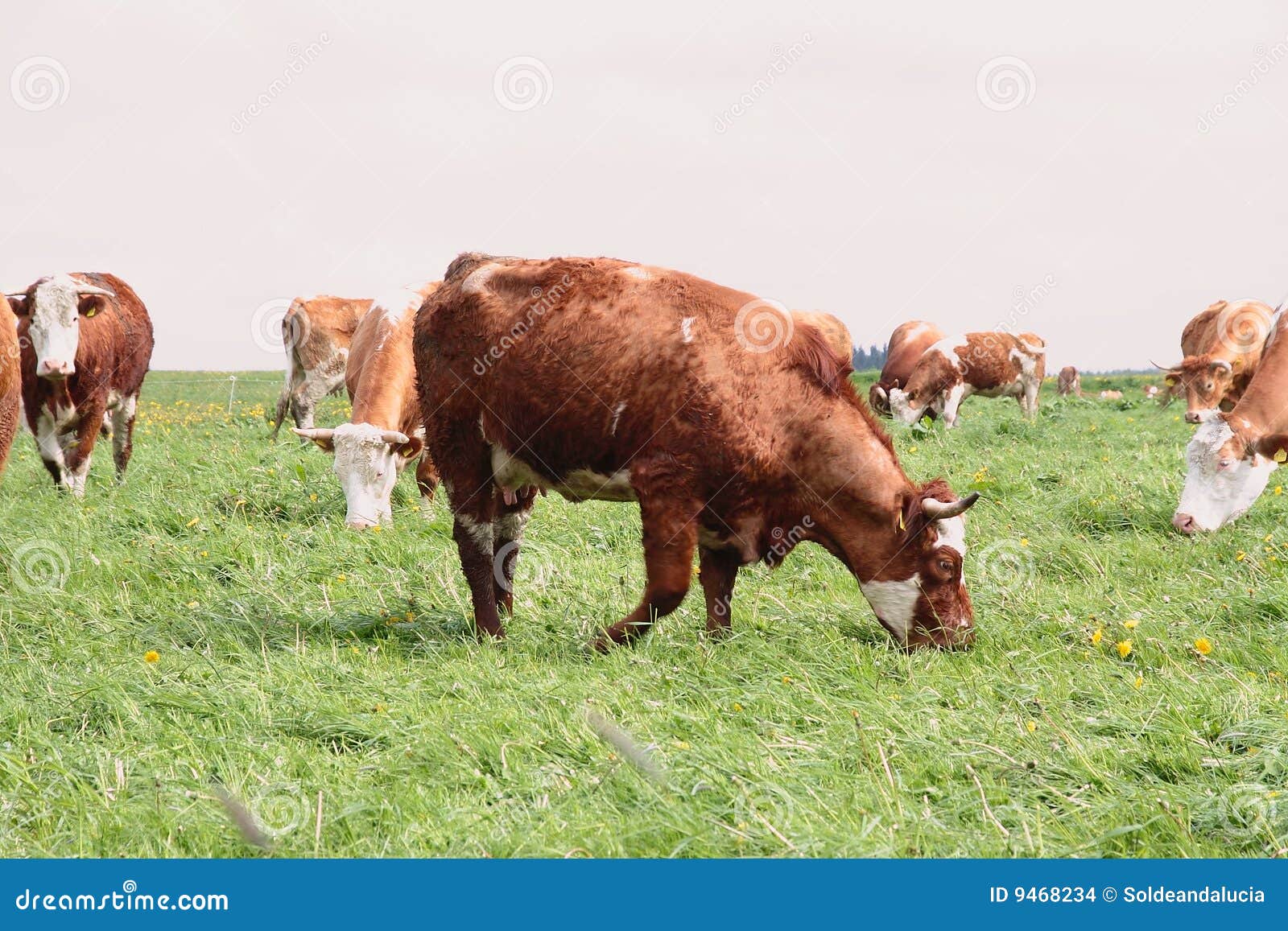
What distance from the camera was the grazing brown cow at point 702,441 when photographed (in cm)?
552

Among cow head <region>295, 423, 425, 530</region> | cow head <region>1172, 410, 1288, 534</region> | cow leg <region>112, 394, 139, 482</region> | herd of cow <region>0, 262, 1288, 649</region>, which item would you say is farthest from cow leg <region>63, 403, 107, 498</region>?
cow head <region>1172, 410, 1288, 534</region>

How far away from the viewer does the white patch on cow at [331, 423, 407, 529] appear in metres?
8.78

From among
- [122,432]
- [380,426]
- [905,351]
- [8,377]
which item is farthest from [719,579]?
[905,351]

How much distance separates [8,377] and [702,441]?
3.95 meters

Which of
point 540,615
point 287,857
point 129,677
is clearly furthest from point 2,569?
point 287,857

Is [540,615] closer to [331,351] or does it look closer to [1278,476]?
[1278,476]

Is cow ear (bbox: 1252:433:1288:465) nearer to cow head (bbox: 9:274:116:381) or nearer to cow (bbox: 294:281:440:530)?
cow (bbox: 294:281:440:530)

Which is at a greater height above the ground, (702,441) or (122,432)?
(702,441)

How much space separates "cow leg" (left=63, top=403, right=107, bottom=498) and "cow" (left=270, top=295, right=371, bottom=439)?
396cm

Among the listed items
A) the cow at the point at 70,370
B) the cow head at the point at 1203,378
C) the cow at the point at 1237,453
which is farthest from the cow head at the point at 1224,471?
the cow at the point at 70,370

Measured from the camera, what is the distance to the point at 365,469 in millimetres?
8914

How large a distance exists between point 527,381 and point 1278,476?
6754 mm

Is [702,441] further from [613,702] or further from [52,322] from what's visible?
[52,322]

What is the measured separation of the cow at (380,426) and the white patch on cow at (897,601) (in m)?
3.77
